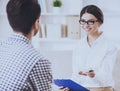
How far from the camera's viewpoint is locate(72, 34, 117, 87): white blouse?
86.4 inches

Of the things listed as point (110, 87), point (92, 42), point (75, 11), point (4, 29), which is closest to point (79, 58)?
point (92, 42)

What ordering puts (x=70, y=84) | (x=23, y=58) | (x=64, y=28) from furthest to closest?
(x=64, y=28)
(x=70, y=84)
(x=23, y=58)

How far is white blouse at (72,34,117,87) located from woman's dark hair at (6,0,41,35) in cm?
107

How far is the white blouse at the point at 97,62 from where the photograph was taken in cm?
220

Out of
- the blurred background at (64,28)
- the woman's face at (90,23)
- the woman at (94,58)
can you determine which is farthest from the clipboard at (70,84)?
the blurred background at (64,28)

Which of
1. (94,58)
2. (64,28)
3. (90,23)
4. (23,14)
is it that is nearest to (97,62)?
(94,58)

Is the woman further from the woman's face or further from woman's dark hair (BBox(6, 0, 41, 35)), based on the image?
woman's dark hair (BBox(6, 0, 41, 35))

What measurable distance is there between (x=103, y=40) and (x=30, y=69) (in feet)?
4.20

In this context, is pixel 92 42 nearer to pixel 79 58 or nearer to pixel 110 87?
pixel 79 58

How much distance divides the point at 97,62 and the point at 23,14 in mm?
1184

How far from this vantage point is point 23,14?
48.5 inches

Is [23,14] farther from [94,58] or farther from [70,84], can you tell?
→ [94,58]

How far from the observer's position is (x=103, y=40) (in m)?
2.31

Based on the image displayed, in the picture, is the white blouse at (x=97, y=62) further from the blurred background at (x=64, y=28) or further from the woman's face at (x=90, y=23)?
the blurred background at (x=64, y=28)
